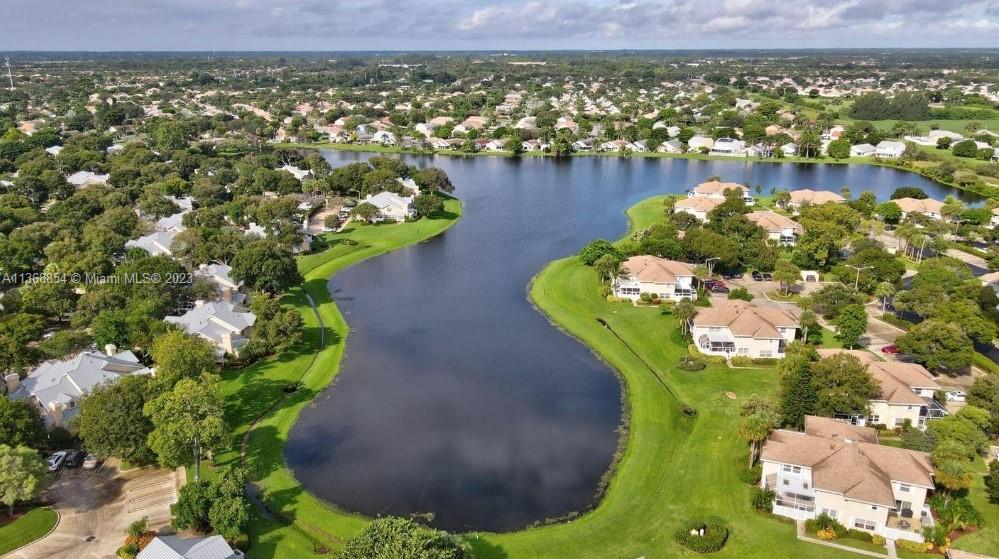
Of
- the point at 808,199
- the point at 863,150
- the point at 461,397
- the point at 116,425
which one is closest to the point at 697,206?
the point at 808,199

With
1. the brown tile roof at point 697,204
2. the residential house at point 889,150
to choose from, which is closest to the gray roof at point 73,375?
the brown tile roof at point 697,204

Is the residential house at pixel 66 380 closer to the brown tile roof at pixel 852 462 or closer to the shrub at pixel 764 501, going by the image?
the shrub at pixel 764 501

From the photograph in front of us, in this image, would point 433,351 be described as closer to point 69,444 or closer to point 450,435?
point 450,435

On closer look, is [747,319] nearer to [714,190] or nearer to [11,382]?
[11,382]

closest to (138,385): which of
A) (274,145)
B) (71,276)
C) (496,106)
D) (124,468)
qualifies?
(124,468)

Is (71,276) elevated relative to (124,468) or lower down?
elevated
